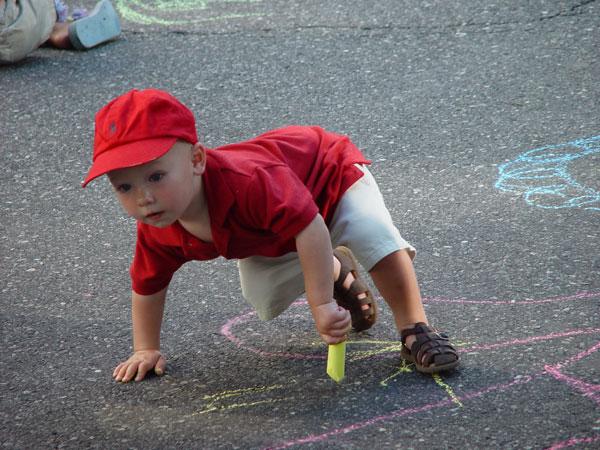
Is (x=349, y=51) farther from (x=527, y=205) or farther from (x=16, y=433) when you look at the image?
(x=16, y=433)

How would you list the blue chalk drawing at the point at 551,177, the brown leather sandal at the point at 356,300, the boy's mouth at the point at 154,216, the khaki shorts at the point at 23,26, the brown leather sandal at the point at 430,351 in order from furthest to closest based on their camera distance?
1. the khaki shorts at the point at 23,26
2. the blue chalk drawing at the point at 551,177
3. the brown leather sandal at the point at 356,300
4. the brown leather sandal at the point at 430,351
5. the boy's mouth at the point at 154,216

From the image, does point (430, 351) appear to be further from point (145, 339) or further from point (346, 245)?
point (145, 339)

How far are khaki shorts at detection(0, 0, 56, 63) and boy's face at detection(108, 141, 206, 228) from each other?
3252mm

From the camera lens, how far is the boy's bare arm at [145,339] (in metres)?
2.70

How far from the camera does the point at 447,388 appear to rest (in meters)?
2.52

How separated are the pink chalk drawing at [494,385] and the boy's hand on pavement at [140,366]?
250mm

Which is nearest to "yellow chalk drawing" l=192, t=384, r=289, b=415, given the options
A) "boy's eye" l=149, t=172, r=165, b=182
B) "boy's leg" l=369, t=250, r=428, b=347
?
"boy's leg" l=369, t=250, r=428, b=347

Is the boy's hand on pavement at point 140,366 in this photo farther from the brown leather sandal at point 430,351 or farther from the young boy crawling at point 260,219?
the brown leather sandal at point 430,351

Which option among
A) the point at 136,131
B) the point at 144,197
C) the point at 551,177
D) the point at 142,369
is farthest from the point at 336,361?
the point at 551,177

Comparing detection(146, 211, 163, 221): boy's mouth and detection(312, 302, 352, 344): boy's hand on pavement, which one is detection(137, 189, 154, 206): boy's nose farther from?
detection(312, 302, 352, 344): boy's hand on pavement

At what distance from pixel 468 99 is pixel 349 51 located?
2.94ft

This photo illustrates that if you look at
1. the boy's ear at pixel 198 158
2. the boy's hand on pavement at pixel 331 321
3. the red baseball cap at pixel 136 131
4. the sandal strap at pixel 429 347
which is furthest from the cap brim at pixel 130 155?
the sandal strap at pixel 429 347

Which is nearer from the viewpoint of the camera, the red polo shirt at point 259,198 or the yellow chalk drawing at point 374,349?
the red polo shirt at point 259,198

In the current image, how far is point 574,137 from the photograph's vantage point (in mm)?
4074
